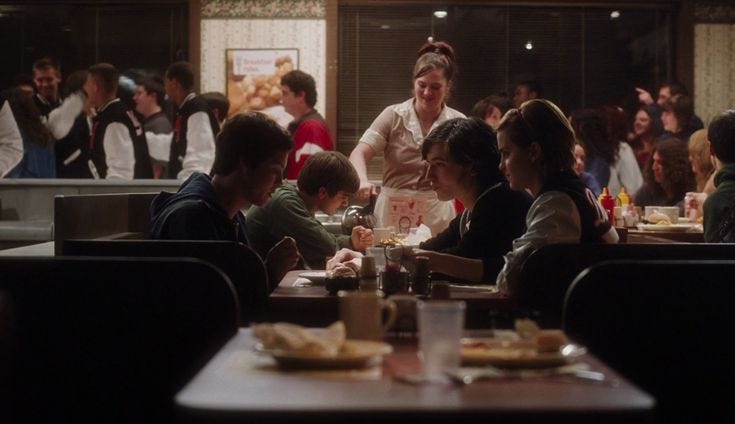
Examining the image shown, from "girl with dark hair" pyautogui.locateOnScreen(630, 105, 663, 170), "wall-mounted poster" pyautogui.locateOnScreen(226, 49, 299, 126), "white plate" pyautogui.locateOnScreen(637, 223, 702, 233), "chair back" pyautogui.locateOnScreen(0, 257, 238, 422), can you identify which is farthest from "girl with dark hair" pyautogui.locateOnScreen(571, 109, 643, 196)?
"chair back" pyautogui.locateOnScreen(0, 257, 238, 422)

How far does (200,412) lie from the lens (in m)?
1.49

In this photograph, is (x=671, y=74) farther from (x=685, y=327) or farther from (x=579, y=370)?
(x=579, y=370)

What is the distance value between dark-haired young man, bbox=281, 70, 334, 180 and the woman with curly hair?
2.33m

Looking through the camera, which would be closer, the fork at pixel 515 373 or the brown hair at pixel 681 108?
the fork at pixel 515 373

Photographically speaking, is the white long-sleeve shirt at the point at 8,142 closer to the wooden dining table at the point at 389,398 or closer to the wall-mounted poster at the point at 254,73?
the wall-mounted poster at the point at 254,73

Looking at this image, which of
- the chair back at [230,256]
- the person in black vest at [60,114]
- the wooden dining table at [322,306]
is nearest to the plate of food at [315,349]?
the chair back at [230,256]

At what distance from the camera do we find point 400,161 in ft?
16.7

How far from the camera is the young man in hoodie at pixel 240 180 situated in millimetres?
3158

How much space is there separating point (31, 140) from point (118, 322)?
5.85m

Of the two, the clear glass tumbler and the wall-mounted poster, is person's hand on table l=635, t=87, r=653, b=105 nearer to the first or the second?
the wall-mounted poster

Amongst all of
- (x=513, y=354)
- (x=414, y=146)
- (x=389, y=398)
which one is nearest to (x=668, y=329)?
(x=513, y=354)

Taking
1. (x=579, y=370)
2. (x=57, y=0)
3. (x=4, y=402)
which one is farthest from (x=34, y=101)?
(x=579, y=370)

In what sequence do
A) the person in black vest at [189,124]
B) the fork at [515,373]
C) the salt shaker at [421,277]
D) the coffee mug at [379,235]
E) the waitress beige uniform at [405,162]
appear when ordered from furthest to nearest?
the person in black vest at [189,124], the waitress beige uniform at [405,162], the coffee mug at [379,235], the salt shaker at [421,277], the fork at [515,373]

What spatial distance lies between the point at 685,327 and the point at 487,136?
138cm
